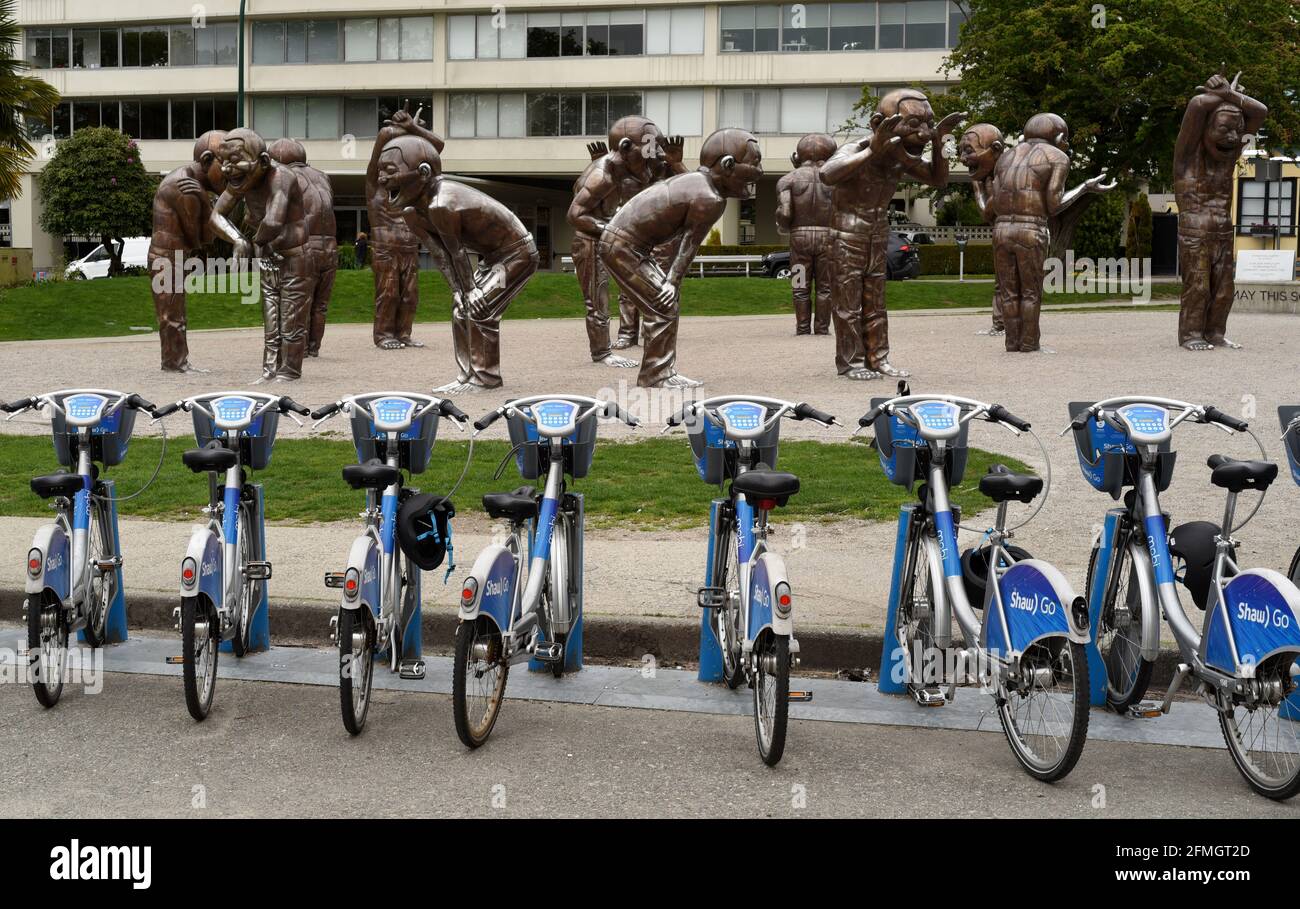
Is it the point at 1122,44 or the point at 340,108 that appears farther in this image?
the point at 340,108

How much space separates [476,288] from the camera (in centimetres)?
1617

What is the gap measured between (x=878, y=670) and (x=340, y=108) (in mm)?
55942

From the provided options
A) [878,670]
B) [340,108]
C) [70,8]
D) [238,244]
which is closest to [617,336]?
[238,244]

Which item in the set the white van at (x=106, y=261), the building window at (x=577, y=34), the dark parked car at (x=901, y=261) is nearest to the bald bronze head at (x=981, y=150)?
the dark parked car at (x=901, y=261)

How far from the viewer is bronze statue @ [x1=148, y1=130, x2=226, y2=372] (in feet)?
61.6

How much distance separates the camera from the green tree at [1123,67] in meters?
34.4

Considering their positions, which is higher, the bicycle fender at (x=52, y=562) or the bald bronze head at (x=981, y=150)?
the bald bronze head at (x=981, y=150)

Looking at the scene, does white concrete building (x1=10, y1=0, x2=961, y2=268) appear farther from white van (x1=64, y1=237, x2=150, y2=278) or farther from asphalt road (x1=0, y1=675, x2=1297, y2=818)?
asphalt road (x1=0, y1=675, x2=1297, y2=818)

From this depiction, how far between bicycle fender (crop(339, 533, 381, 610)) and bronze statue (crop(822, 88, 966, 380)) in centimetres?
1088

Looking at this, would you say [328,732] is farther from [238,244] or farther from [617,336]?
[617,336]

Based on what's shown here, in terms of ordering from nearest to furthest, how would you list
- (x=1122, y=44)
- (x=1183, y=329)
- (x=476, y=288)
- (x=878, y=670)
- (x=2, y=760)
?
(x=2, y=760) → (x=878, y=670) → (x=476, y=288) → (x=1183, y=329) → (x=1122, y=44)

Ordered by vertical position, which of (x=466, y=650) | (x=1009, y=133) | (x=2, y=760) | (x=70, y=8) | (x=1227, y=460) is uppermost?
(x=70, y=8)

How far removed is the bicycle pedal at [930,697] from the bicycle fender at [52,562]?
11.2 ft

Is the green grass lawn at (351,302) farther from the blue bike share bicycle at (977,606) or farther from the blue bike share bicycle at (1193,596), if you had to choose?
the blue bike share bicycle at (1193,596)
